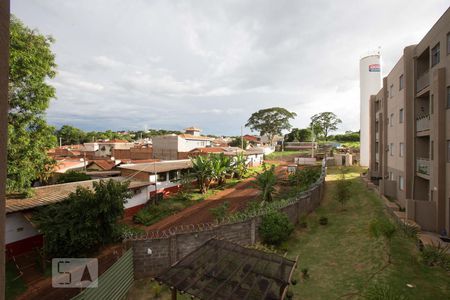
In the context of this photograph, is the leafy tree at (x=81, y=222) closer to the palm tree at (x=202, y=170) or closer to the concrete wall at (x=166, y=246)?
the concrete wall at (x=166, y=246)

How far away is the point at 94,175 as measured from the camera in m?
31.7

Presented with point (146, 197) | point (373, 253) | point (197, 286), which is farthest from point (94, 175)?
point (373, 253)

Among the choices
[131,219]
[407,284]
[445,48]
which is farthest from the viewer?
[131,219]

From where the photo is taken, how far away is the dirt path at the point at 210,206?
68.6 ft

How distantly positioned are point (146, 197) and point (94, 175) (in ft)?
37.1

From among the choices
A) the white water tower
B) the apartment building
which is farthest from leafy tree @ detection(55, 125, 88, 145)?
the apartment building

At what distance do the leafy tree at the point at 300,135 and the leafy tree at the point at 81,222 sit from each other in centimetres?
8082

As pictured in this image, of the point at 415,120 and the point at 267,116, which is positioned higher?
the point at 267,116

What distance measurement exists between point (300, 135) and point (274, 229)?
7765 centimetres

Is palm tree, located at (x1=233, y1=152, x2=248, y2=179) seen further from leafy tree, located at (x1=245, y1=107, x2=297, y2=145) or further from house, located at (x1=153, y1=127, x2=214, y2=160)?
leafy tree, located at (x1=245, y1=107, x2=297, y2=145)

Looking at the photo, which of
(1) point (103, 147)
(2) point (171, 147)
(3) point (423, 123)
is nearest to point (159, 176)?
(3) point (423, 123)

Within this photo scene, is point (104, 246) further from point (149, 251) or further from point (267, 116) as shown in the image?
point (267, 116)

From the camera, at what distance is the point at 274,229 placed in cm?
1580

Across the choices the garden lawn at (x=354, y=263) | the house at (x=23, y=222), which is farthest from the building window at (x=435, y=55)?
the house at (x=23, y=222)
